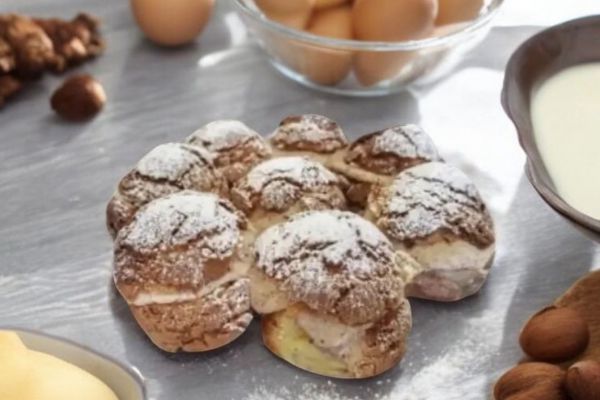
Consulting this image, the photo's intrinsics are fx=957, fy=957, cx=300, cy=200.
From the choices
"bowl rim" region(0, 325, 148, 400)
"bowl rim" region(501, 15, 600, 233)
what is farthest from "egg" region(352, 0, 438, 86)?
"bowl rim" region(0, 325, 148, 400)

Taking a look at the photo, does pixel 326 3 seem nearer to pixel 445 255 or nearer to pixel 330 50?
pixel 330 50

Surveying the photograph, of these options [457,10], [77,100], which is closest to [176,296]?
[77,100]

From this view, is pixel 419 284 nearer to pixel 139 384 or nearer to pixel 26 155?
pixel 139 384

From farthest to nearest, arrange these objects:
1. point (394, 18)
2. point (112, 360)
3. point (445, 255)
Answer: point (394, 18) → point (445, 255) → point (112, 360)

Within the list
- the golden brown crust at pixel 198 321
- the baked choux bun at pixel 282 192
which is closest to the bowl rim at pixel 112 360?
the golden brown crust at pixel 198 321

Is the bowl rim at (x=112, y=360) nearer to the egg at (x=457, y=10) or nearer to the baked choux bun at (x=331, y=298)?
the baked choux bun at (x=331, y=298)

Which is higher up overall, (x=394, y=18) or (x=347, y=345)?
(x=394, y=18)

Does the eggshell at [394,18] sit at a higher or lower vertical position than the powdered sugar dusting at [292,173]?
higher
